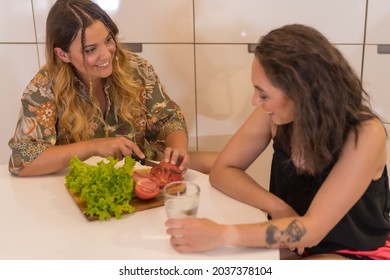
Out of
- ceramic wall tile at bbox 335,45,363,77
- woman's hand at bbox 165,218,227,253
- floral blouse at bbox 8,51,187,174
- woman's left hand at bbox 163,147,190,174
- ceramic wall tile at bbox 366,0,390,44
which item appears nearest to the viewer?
woman's hand at bbox 165,218,227,253

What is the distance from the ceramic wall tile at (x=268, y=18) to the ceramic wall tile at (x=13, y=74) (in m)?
0.84

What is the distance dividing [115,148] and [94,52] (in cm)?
37

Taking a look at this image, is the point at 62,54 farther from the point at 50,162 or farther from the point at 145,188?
the point at 145,188

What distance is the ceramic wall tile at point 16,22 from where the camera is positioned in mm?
2030

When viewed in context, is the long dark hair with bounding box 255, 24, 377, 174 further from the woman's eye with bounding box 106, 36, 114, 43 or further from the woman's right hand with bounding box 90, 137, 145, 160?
the woman's eye with bounding box 106, 36, 114, 43

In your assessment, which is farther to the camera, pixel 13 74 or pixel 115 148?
pixel 13 74

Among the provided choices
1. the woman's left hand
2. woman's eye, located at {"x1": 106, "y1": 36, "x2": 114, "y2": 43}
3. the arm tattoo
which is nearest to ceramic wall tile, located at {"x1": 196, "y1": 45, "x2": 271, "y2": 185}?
woman's eye, located at {"x1": 106, "y1": 36, "x2": 114, "y2": 43}

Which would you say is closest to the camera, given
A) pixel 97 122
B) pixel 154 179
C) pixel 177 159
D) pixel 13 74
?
pixel 154 179

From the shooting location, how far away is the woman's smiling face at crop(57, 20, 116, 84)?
57.4 inches

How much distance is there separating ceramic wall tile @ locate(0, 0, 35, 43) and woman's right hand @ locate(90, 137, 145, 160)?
1.01 m

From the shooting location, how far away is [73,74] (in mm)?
1547

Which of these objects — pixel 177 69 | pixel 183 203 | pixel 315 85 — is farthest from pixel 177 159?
pixel 177 69

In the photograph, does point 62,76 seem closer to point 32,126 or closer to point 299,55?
point 32,126

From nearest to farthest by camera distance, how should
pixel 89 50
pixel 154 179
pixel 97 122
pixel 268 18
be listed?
pixel 154 179 → pixel 89 50 → pixel 97 122 → pixel 268 18
